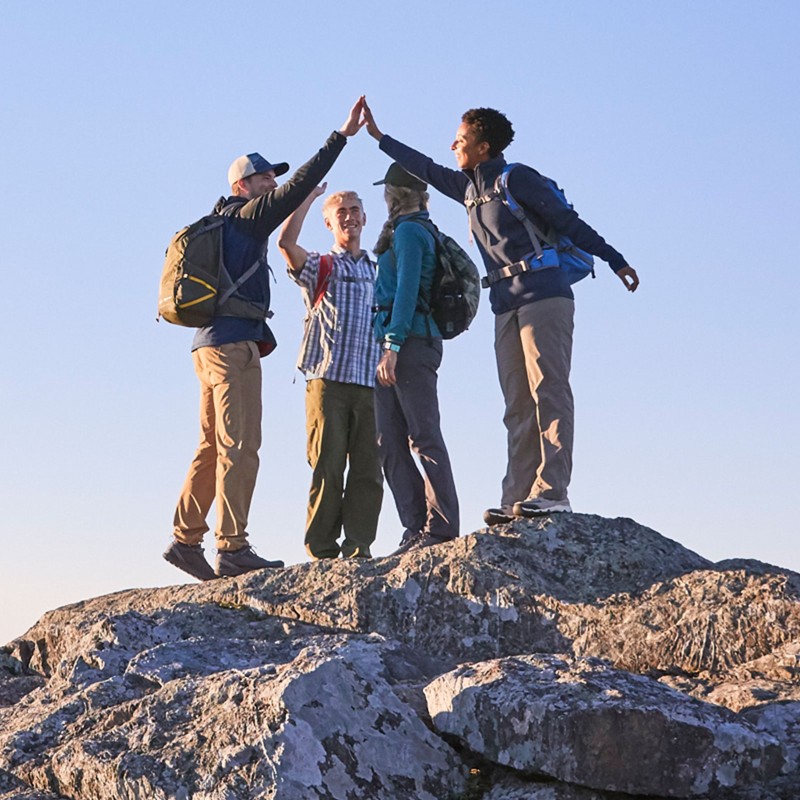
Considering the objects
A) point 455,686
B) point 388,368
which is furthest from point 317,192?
point 455,686

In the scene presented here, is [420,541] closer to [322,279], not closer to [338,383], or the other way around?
[338,383]

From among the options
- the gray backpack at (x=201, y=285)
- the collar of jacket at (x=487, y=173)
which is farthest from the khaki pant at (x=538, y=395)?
the gray backpack at (x=201, y=285)

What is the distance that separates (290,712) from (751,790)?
5.89ft

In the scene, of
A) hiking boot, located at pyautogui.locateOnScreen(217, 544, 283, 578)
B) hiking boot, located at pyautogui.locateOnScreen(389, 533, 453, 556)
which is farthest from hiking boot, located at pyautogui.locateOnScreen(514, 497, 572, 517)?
hiking boot, located at pyautogui.locateOnScreen(217, 544, 283, 578)

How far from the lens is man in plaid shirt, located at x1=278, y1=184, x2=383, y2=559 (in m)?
10.2

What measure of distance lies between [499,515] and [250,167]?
11.6 ft

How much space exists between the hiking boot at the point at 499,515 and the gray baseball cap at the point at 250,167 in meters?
3.36

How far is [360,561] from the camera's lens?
27.8ft

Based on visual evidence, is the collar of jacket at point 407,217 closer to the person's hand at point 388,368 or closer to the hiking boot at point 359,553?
the person's hand at point 388,368

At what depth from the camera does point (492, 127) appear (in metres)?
8.87

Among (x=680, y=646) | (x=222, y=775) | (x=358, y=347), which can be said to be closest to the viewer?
(x=222, y=775)

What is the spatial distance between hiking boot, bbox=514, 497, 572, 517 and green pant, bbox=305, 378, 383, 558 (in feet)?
6.78

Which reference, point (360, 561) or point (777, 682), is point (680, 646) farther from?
point (360, 561)

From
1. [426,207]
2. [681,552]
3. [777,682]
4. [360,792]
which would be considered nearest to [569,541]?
[681,552]
